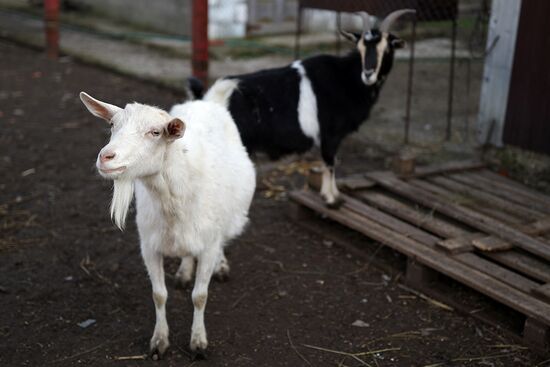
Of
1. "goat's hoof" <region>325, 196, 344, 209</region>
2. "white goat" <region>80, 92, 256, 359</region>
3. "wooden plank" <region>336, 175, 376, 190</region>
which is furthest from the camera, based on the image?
"wooden plank" <region>336, 175, 376, 190</region>

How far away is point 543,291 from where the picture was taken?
131 inches

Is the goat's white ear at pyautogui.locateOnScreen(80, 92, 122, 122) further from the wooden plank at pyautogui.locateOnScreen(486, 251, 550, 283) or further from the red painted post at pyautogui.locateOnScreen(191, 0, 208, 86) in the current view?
the red painted post at pyautogui.locateOnScreen(191, 0, 208, 86)

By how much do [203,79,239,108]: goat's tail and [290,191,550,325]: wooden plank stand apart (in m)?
0.99

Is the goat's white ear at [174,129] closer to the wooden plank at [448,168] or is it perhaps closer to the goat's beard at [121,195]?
the goat's beard at [121,195]

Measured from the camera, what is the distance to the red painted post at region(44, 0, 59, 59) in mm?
9219

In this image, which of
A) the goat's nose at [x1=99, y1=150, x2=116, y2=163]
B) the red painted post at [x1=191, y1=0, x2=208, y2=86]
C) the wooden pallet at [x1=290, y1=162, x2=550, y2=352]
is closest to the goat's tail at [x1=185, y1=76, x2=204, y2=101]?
the wooden pallet at [x1=290, y1=162, x2=550, y2=352]

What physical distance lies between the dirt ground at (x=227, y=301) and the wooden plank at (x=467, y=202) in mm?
671

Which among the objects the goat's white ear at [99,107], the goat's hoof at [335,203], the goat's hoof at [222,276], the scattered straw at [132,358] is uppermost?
the goat's white ear at [99,107]

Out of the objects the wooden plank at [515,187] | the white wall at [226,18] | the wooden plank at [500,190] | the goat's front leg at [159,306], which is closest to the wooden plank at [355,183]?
the wooden plank at [500,190]

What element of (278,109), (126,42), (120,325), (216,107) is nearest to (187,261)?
(120,325)

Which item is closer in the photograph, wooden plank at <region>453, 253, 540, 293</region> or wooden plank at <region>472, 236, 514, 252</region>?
wooden plank at <region>453, 253, 540, 293</region>

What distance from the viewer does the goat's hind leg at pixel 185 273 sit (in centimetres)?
394

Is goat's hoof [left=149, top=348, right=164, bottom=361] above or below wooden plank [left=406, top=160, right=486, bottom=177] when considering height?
below

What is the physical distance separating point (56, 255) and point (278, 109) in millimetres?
1741
